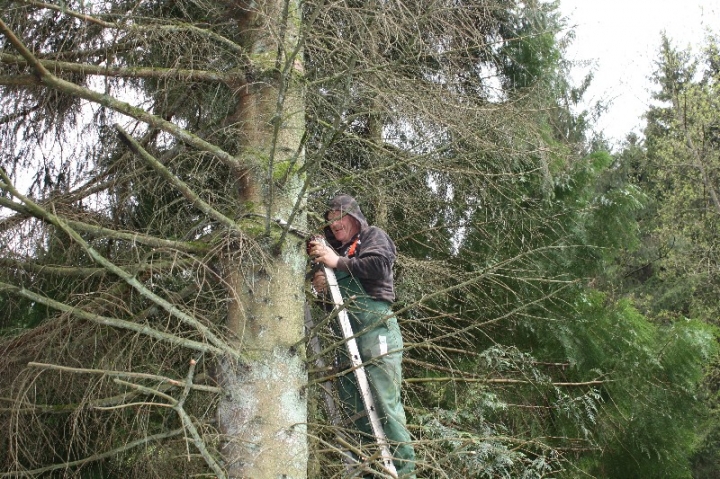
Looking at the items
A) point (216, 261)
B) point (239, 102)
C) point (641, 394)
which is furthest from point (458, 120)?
point (641, 394)

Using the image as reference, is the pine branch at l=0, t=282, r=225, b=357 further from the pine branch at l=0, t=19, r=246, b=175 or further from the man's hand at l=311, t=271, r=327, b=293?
the man's hand at l=311, t=271, r=327, b=293

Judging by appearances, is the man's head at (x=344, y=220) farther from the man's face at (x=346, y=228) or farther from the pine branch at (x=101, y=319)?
the pine branch at (x=101, y=319)

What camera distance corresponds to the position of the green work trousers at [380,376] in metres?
4.05

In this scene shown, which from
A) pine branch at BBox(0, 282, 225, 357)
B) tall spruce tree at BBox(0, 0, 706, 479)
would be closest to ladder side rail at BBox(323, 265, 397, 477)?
tall spruce tree at BBox(0, 0, 706, 479)

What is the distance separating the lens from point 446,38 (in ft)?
17.4

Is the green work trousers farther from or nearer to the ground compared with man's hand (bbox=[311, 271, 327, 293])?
nearer to the ground

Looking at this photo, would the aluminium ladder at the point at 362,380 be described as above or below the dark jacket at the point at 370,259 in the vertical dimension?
below

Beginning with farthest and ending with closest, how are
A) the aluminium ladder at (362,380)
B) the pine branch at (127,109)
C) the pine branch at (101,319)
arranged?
the aluminium ladder at (362,380) → the pine branch at (127,109) → the pine branch at (101,319)

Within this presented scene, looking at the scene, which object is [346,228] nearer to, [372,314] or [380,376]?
[372,314]

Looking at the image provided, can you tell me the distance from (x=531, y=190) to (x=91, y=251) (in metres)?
4.89

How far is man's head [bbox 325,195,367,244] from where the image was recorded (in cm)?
444

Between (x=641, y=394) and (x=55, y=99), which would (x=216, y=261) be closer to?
(x=55, y=99)

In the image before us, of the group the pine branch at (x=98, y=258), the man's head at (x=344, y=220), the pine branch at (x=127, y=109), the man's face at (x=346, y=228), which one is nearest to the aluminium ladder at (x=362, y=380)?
the man's head at (x=344, y=220)

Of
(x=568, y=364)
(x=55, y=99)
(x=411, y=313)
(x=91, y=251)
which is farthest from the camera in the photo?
(x=568, y=364)
